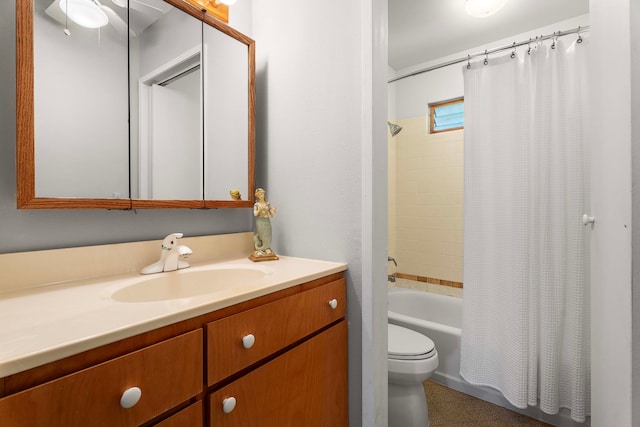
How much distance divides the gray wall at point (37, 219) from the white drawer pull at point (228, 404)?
681 millimetres

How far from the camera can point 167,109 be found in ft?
3.80

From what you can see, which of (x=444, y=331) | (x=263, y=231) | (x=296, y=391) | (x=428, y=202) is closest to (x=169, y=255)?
(x=263, y=231)

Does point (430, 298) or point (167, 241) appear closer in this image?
point (167, 241)

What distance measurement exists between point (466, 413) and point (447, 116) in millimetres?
2176

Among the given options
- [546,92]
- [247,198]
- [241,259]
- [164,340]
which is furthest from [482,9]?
[164,340]

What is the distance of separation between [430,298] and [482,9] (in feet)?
6.85

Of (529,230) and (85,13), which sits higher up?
(85,13)

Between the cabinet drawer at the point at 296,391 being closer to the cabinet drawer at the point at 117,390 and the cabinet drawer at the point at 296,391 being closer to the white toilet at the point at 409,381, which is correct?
the cabinet drawer at the point at 117,390

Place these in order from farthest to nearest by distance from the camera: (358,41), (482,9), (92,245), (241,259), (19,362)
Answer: (482,9)
(241,259)
(358,41)
(92,245)
(19,362)

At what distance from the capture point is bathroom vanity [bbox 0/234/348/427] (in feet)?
1.54

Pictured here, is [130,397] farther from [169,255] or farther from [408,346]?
[408,346]

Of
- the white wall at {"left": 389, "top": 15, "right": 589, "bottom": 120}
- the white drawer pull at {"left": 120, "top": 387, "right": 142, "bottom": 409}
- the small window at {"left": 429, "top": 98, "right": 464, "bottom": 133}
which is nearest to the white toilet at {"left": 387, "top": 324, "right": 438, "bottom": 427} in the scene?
the white drawer pull at {"left": 120, "top": 387, "right": 142, "bottom": 409}

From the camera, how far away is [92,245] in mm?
971

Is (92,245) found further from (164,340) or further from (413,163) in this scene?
(413,163)
